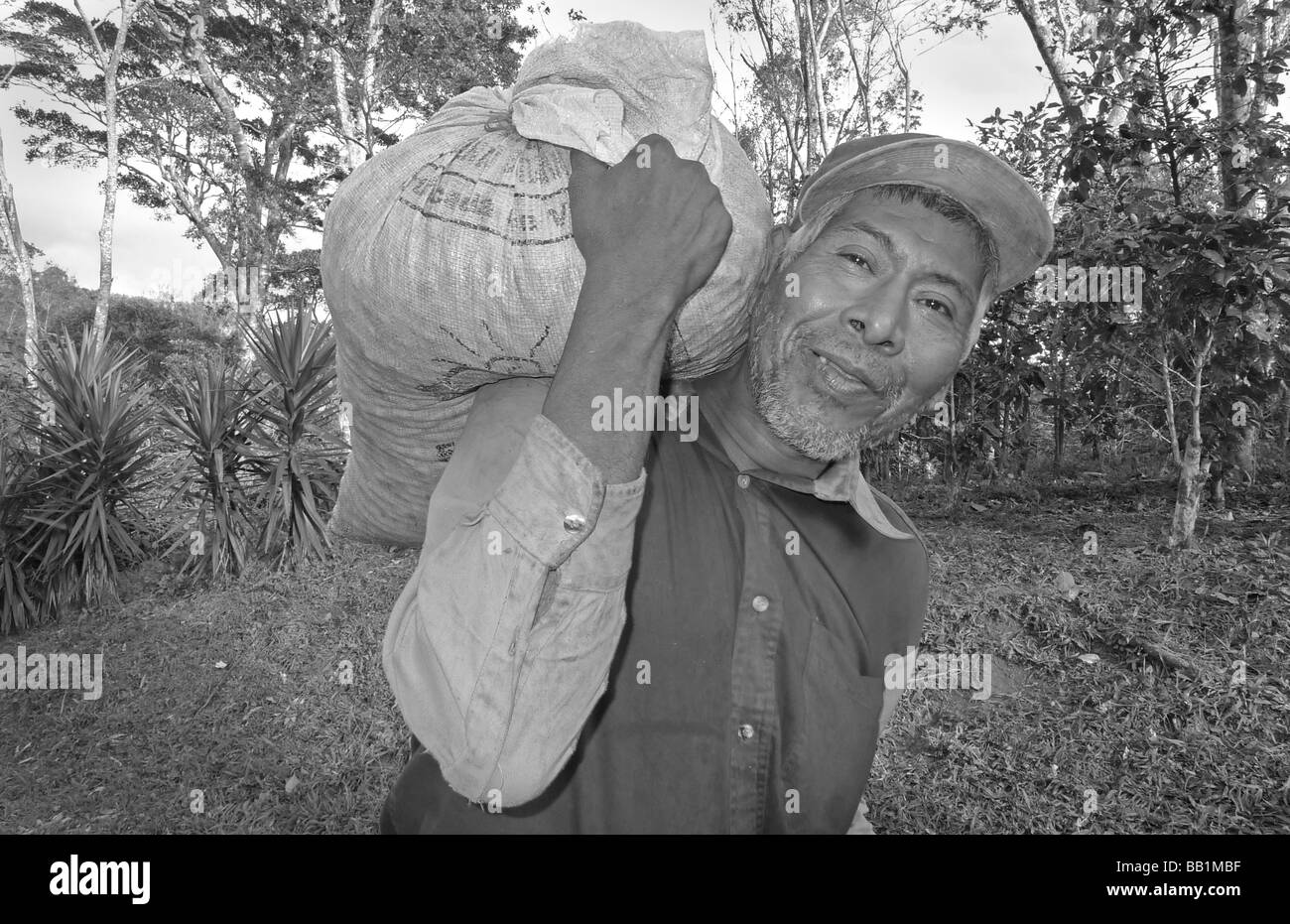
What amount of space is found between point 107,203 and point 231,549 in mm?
15318

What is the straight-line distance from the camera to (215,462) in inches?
308

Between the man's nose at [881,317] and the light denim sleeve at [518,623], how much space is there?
2.25ft

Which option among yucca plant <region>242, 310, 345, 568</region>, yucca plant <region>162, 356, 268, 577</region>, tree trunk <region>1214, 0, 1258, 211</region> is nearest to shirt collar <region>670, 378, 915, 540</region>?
tree trunk <region>1214, 0, 1258, 211</region>

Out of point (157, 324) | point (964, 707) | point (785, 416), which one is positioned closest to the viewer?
point (785, 416)

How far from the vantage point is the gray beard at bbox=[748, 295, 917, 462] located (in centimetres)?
156

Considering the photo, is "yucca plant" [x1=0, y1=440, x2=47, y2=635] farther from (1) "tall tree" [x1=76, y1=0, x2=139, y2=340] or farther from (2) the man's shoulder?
(1) "tall tree" [x1=76, y1=0, x2=139, y2=340]

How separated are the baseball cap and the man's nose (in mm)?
218

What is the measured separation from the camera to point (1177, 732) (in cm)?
425

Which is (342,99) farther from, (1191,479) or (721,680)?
(721,680)

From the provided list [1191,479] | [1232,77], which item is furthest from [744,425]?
[1232,77]

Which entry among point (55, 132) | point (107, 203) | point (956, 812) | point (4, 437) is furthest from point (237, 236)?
point (956, 812)

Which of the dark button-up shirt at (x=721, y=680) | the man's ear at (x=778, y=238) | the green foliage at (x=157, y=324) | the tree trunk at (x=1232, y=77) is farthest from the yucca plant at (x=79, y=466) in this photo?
the green foliage at (x=157, y=324)

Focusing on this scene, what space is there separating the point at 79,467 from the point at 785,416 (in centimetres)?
816
